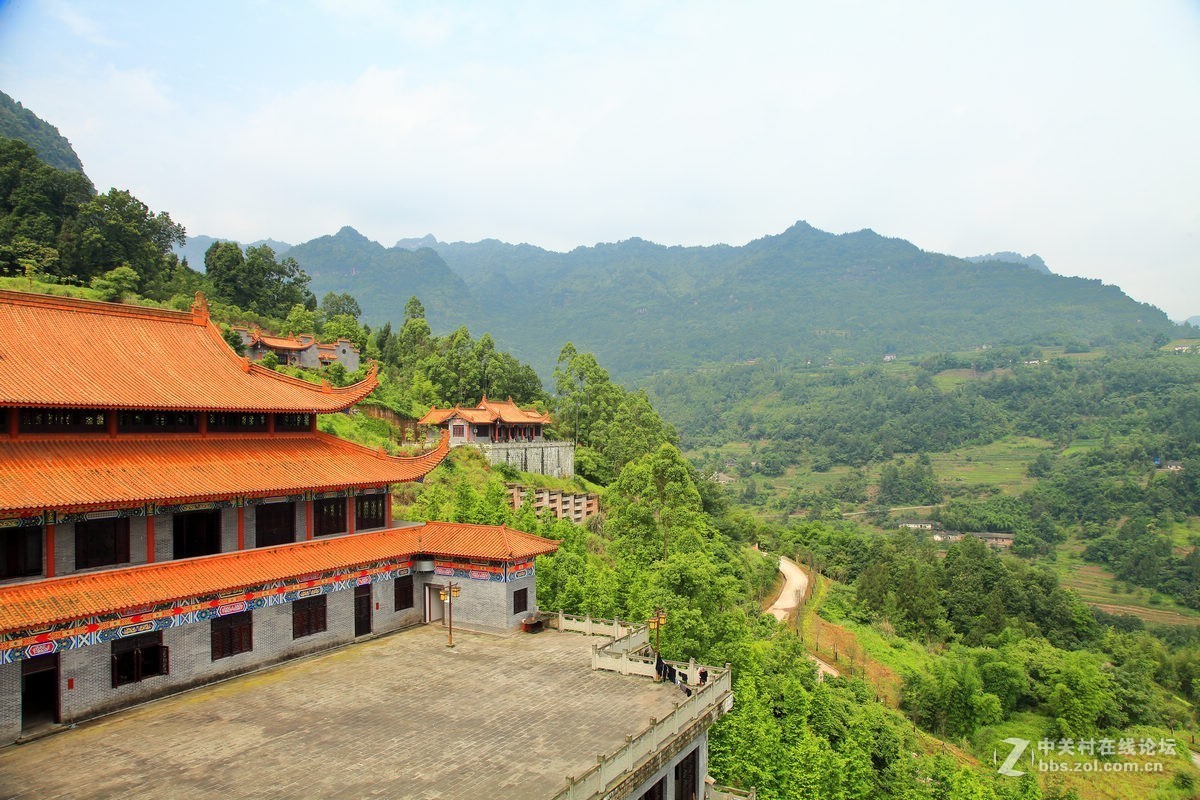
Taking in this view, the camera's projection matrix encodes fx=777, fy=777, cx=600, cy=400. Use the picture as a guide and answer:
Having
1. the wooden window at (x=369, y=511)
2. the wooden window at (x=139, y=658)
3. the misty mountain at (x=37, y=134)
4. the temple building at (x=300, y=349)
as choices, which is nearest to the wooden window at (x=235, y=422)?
the wooden window at (x=369, y=511)

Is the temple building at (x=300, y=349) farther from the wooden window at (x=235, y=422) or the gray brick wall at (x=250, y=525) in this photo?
the gray brick wall at (x=250, y=525)

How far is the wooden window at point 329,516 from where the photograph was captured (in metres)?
21.1

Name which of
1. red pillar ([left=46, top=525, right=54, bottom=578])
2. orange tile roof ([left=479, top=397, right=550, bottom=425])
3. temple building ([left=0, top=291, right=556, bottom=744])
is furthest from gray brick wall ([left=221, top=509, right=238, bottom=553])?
orange tile roof ([left=479, top=397, right=550, bottom=425])

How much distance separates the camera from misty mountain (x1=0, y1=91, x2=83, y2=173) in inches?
3142

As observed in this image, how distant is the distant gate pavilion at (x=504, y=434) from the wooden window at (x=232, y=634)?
28.6m

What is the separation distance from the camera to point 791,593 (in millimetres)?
54875

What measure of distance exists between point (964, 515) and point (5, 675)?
9738 cm

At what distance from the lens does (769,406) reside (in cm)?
18062

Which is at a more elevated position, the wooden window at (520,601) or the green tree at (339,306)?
the green tree at (339,306)

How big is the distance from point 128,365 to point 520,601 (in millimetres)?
11848

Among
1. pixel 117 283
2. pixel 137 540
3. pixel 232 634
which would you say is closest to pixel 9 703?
pixel 137 540

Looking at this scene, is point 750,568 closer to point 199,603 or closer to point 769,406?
point 199,603

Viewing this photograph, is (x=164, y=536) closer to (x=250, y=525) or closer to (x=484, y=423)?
(x=250, y=525)

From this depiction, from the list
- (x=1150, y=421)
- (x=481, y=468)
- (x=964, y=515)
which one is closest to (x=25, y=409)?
(x=481, y=468)
